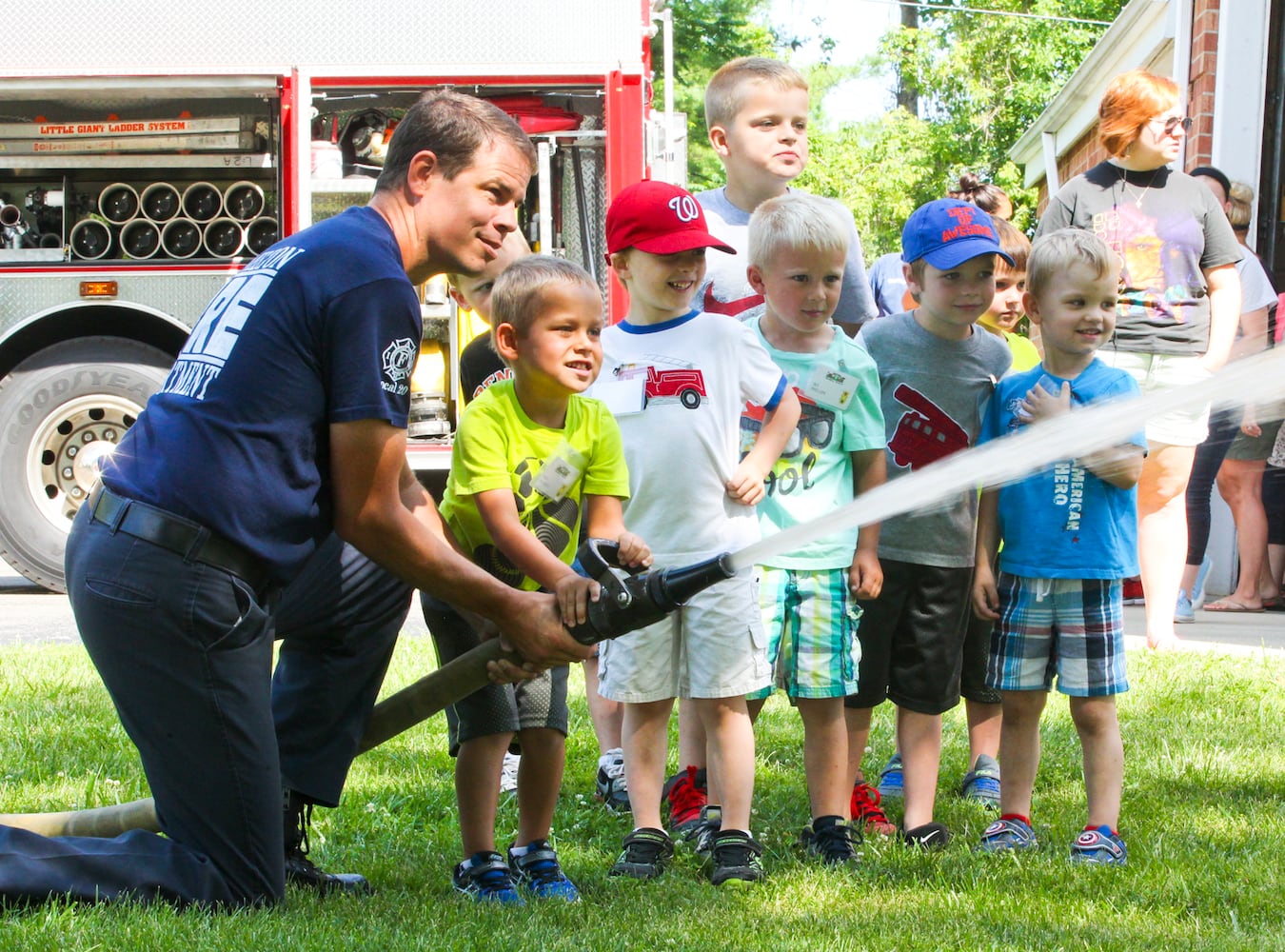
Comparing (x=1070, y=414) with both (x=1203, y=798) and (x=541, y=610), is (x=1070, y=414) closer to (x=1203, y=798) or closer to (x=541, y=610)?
(x=1203, y=798)

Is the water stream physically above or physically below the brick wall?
below

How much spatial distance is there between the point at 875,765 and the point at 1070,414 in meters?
1.55

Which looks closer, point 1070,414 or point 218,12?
point 1070,414

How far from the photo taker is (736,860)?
350 cm

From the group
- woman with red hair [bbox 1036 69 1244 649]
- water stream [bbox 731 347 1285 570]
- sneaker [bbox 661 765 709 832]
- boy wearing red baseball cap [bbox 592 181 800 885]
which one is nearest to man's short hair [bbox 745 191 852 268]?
boy wearing red baseball cap [bbox 592 181 800 885]

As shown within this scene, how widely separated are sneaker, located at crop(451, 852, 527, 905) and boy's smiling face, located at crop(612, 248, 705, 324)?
1.45m

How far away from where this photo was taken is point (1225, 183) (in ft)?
22.8

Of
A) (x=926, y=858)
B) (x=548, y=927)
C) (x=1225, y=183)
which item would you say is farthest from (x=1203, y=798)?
(x=1225, y=183)

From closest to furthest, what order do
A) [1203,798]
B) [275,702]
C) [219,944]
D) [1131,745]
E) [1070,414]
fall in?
[219,944], [275,702], [1070,414], [1203,798], [1131,745]

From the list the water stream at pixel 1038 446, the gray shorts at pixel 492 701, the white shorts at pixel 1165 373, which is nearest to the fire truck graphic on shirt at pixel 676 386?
the water stream at pixel 1038 446

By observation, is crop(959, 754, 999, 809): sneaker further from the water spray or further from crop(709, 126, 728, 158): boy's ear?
crop(709, 126, 728, 158): boy's ear

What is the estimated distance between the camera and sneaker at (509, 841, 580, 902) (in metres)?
3.33

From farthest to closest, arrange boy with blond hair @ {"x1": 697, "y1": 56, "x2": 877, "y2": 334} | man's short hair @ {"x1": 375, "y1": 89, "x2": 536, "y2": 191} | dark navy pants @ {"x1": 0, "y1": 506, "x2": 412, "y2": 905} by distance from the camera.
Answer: boy with blond hair @ {"x1": 697, "y1": 56, "x2": 877, "y2": 334} < man's short hair @ {"x1": 375, "y1": 89, "x2": 536, "y2": 191} < dark navy pants @ {"x1": 0, "y1": 506, "x2": 412, "y2": 905}

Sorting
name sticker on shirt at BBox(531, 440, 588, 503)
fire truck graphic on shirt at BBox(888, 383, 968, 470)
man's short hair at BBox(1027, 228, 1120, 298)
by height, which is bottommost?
name sticker on shirt at BBox(531, 440, 588, 503)
